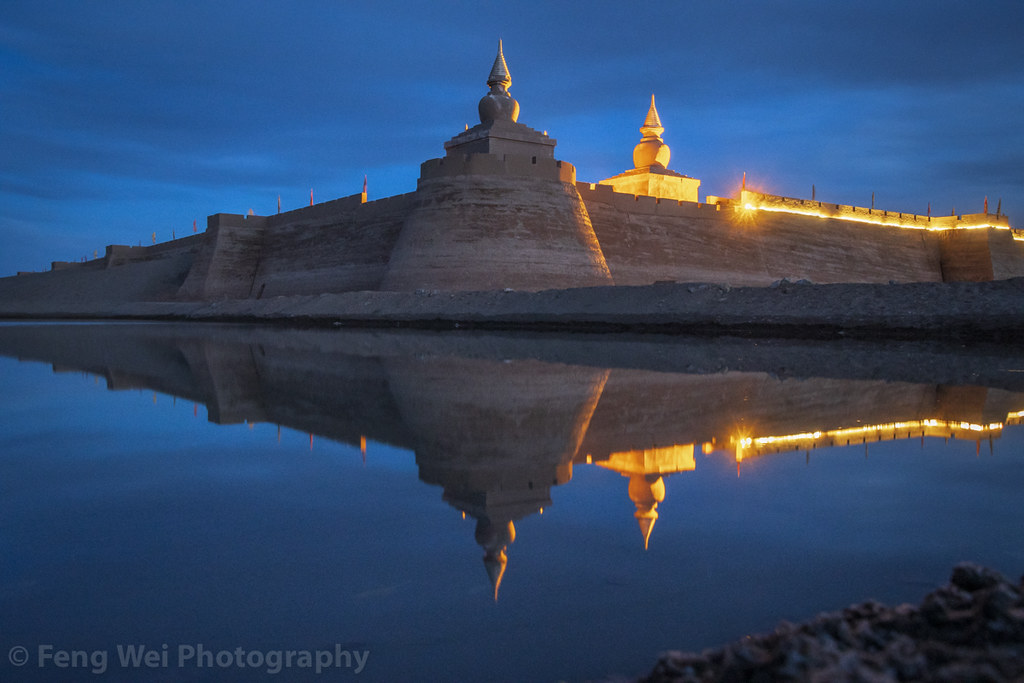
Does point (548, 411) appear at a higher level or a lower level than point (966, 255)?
lower

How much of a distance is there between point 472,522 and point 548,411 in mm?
2323

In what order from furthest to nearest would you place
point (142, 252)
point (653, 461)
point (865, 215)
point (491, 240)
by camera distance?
1. point (142, 252)
2. point (865, 215)
3. point (491, 240)
4. point (653, 461)

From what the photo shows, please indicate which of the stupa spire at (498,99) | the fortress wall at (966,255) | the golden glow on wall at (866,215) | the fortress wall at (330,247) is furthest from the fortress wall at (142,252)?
the fortress wall at (966,255)

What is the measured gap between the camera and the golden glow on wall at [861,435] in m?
3.69

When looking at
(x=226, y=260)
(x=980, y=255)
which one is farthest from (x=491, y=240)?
(x=980, y=255)

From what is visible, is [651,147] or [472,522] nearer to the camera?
[472,522]

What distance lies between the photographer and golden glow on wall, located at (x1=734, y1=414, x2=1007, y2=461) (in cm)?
369

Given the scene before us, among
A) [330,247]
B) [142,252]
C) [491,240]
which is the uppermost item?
[142,252]

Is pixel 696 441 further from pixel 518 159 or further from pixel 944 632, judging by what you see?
pixel 518 159

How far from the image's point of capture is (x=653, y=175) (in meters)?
37.2

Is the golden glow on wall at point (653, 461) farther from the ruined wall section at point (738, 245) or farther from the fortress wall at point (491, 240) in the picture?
the ruined wall section at point (738, 245)

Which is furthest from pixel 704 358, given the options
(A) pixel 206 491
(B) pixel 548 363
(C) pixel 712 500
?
(A) pixel 206 491

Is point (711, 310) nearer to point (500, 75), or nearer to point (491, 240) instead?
point (491, 240)

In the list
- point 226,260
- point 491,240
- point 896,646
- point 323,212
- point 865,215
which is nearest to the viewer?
point 896,646
